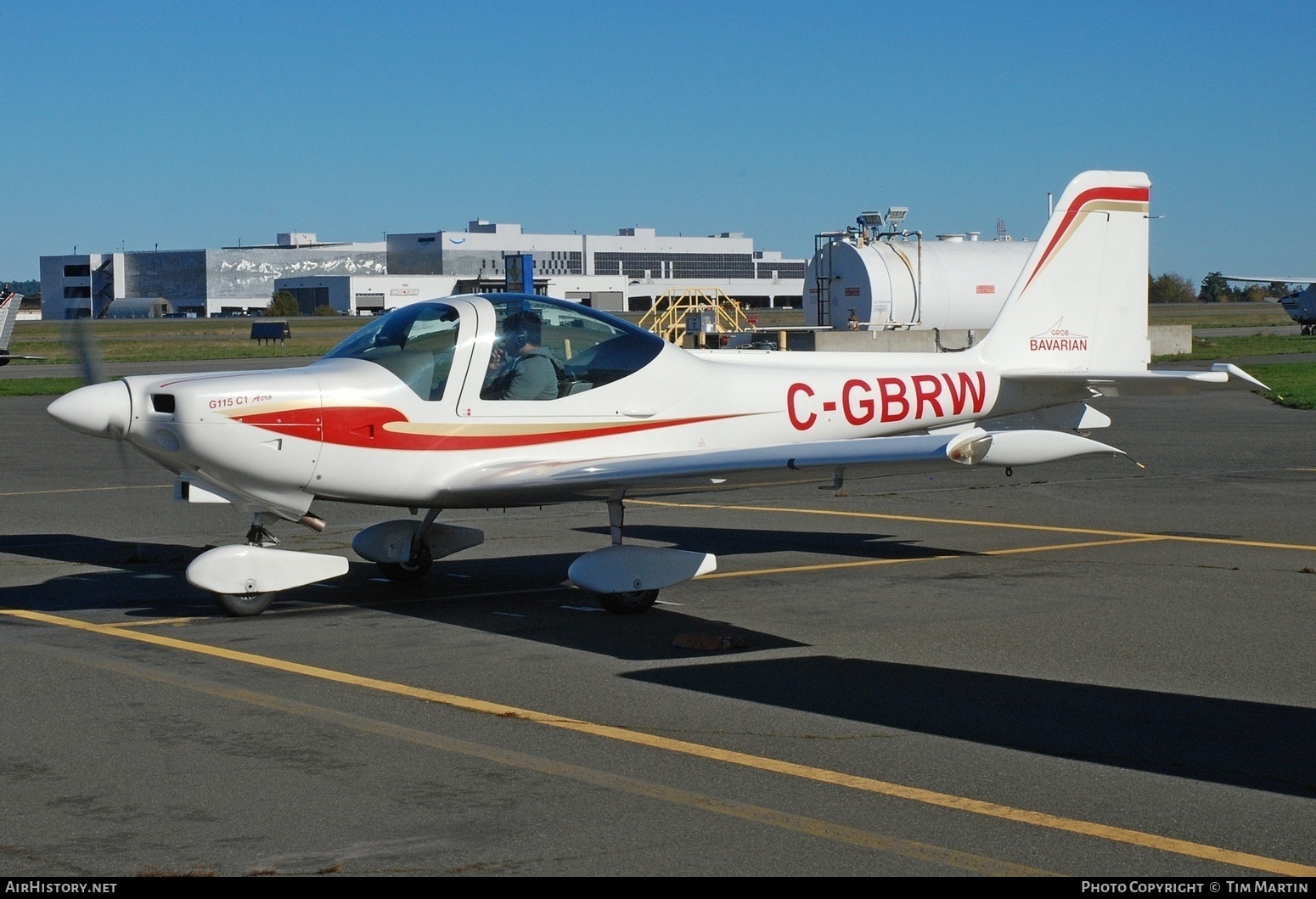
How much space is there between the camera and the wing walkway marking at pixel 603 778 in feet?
14.4

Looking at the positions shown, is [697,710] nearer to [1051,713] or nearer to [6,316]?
[1051,713]

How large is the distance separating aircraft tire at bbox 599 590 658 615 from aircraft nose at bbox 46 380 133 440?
3010 mm

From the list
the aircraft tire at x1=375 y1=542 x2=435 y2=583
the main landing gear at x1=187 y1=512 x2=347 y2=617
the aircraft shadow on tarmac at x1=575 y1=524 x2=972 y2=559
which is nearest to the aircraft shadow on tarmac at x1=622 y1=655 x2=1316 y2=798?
the main landing gear at x1=187 y1=512 x2=347 y2=617

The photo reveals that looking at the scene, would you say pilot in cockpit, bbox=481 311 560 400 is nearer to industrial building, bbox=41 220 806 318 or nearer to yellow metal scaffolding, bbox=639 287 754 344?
yellow metal scaffolding, bbox=639 287 754 344

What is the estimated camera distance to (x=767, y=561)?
35.7 feet

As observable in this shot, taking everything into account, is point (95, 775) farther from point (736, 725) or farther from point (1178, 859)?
point (1178, 859)

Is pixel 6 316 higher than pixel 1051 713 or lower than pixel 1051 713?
higher

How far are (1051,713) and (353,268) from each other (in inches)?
6031

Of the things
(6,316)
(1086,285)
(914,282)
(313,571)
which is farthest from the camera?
(6,316)

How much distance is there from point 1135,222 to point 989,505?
3263mm

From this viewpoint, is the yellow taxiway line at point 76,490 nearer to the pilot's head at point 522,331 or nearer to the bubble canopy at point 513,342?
the bubble canopy at point 513,342

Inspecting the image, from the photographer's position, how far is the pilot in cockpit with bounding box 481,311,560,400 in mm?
9289

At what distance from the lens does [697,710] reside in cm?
640

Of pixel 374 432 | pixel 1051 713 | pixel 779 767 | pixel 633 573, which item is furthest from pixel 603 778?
pixel 374 432
